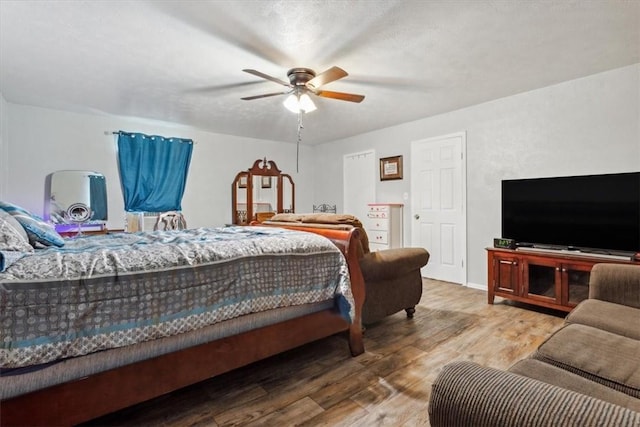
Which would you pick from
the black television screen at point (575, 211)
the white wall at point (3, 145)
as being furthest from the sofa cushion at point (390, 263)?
the white wall at point (3, 145)

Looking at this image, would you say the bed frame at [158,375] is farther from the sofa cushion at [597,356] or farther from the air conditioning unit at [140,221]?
the air conditioning unit at [140,221]

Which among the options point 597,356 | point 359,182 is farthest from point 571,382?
point 359,182

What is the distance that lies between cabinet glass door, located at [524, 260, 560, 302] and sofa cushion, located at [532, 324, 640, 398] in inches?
68.2

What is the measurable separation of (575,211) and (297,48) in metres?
3.07

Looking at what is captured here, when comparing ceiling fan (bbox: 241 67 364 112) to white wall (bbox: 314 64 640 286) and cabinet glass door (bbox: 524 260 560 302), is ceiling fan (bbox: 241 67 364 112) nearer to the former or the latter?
white wall (bbox: 314 64 640 286)

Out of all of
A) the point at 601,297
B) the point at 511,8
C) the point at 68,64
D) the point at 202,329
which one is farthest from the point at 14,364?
the point at 511,8

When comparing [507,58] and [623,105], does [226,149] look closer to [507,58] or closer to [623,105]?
[507,58]

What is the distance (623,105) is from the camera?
292 centimetres

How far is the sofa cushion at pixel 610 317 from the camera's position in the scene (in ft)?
4.85

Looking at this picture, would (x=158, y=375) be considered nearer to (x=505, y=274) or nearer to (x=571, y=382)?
(x=571, y=382)

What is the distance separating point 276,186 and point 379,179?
204 cm

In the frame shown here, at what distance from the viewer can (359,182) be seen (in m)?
5.68

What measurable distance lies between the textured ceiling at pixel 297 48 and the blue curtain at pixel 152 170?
797 mm

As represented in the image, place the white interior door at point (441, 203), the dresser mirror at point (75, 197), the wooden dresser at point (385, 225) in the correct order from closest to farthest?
the dresser mirror at point (75, 197)
the white interior door at point (441, 203)
the wooden dresser at point (385, 225)
